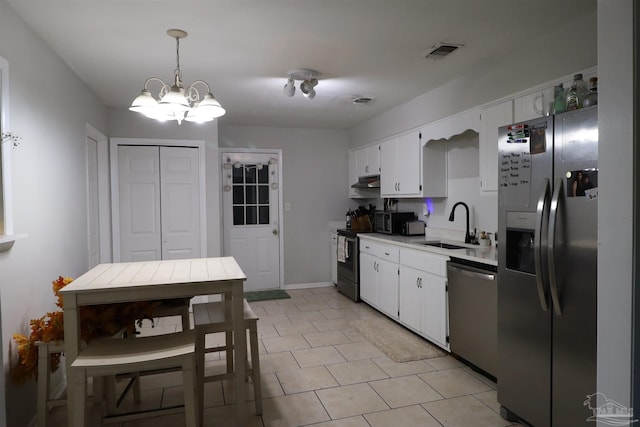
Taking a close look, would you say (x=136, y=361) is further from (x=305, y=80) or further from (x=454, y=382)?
(x=305, y=80)

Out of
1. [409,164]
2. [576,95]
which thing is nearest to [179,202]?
[409,164]

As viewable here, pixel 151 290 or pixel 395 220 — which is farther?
pixel 395 220

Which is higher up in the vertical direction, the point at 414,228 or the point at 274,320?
the point at 414,228

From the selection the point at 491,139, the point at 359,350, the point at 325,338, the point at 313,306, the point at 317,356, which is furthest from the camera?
the point at 313,306

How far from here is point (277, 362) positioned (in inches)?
133

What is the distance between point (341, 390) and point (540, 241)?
5.44 ft

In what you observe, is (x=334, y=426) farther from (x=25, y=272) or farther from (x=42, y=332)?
(x=25, y=272)

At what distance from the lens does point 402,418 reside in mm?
2502

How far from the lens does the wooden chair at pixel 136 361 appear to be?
1886 mm

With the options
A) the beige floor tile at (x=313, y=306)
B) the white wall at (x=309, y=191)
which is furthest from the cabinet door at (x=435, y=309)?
the white wall at (x=309, y=191)

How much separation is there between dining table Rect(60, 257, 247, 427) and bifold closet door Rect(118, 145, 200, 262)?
244 centimetres

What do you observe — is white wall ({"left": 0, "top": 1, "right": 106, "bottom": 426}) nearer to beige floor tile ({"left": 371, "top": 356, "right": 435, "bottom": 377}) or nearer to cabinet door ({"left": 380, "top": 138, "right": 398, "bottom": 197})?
beige floor tile ({"left": 371, "top": 356, "right": 435, "bottom": 377})

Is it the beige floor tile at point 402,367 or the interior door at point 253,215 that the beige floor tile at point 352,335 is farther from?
the interior door at point 253,215

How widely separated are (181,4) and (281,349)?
9.16 ft
